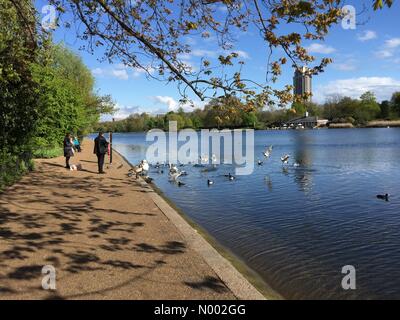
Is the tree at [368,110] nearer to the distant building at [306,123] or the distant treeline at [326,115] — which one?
the distant treeline at [326,115]

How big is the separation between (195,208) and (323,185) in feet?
22.5

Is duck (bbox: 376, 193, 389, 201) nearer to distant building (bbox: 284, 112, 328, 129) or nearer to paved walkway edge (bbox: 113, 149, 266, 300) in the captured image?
paved walkway edge (bbox: 113, 149, 266, 300)

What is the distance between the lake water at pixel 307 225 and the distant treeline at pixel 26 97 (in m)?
5.94

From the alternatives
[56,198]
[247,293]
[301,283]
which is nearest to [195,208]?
[56,198]

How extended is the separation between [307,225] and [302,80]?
400 cm

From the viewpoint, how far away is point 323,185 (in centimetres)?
1877

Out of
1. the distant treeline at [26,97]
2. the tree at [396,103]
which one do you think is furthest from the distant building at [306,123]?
the distant treeline at [26,97]

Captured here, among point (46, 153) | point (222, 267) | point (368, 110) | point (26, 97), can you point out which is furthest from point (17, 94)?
point (368, 110)

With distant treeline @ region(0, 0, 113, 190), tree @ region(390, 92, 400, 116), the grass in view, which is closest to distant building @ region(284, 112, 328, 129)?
tree @ region(390, 92, 400, 116)

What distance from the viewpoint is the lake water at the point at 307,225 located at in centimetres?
786

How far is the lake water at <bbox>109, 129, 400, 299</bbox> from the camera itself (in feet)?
25.8

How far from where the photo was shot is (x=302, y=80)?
9.63 metres
